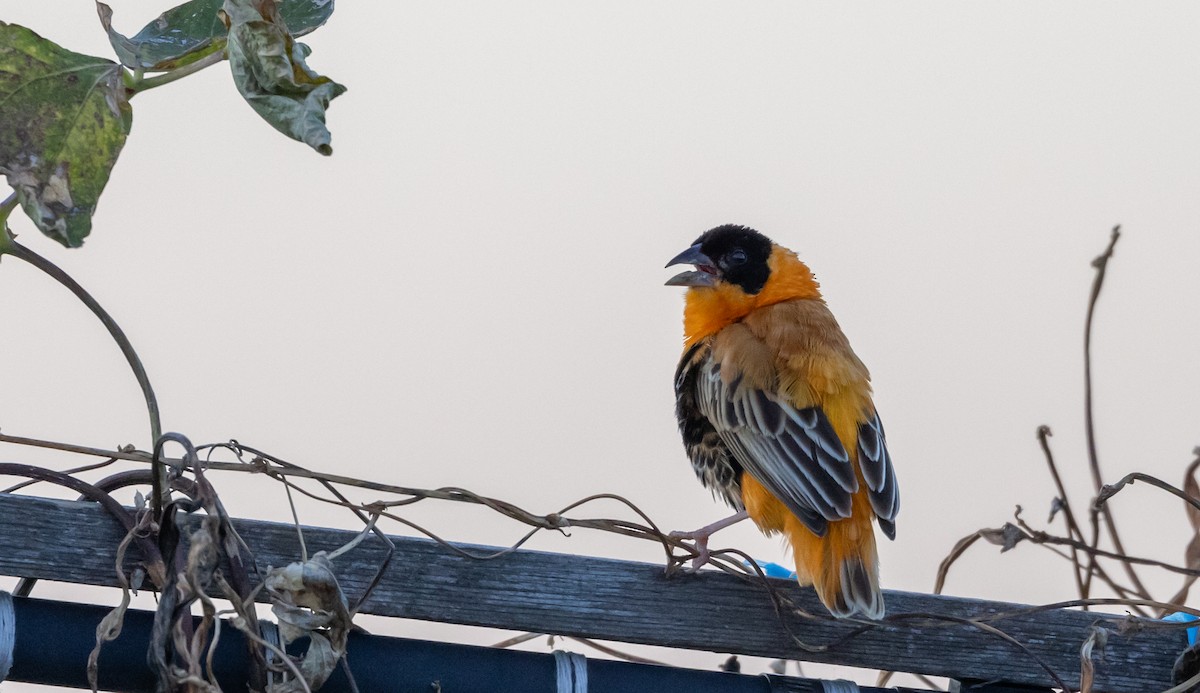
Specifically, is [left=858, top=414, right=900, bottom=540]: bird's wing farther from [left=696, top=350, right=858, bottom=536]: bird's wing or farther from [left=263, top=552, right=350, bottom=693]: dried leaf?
[left=263, top=552, right=350, bottom=693]: dried leaf

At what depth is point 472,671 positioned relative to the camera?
6.66 ft

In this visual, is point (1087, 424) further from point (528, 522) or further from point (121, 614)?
point (121, 614)

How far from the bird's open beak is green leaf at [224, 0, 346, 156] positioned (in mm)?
2024

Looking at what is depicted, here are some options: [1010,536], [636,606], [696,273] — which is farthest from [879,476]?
[696,273]

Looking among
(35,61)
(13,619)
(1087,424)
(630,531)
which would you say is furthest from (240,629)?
(1087,424)

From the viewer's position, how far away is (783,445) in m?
3.15

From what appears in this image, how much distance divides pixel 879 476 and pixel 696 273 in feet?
4.00

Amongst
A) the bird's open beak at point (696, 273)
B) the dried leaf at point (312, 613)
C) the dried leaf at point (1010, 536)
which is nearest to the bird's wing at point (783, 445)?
the dried leaf at point (1010, 536)

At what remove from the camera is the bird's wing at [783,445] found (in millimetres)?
2936

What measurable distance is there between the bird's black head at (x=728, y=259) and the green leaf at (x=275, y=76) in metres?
2.04

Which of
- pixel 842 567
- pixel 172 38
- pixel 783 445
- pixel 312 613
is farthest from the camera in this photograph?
pixel 783 445

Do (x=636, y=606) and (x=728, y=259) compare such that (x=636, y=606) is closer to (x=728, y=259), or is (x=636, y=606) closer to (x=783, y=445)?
(x=783, y=445)

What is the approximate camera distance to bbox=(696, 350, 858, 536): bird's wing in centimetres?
294

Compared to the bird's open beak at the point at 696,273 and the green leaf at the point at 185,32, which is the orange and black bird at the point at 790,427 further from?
the green leaf at the point at 185,32
